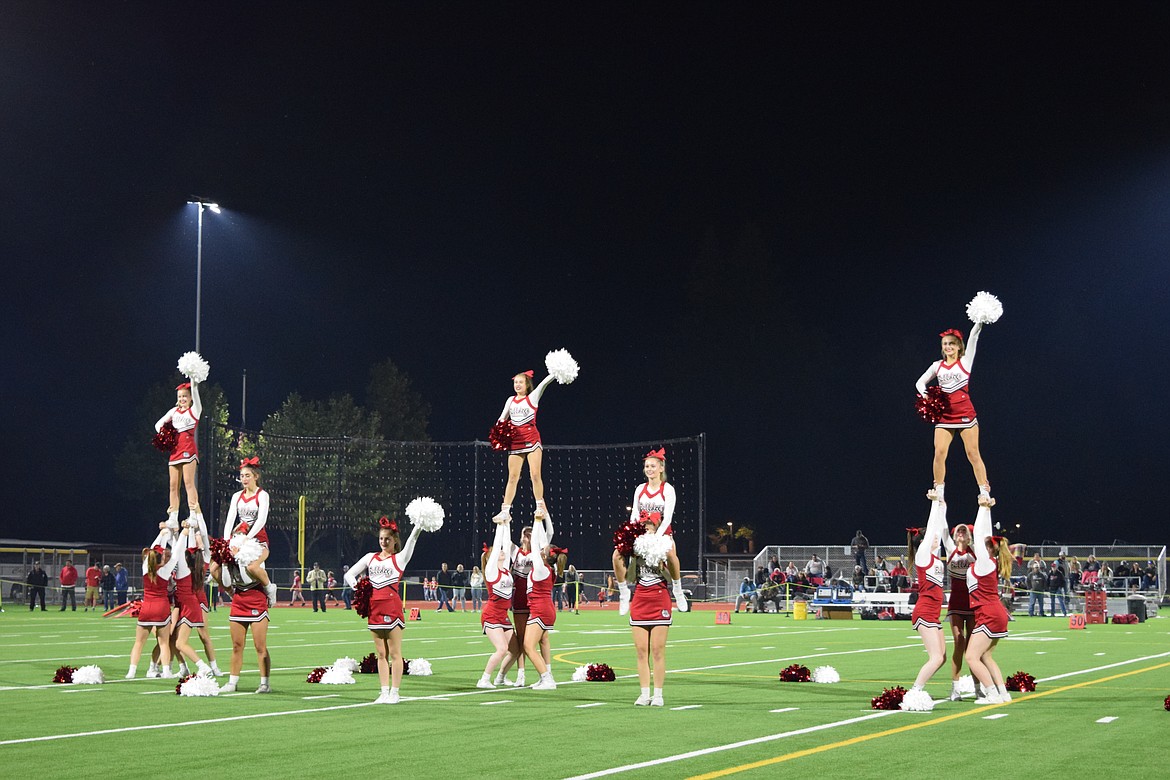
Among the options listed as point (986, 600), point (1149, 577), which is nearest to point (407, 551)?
point (986, 600)

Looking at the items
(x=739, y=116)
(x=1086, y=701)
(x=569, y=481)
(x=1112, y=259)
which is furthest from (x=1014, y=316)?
(x=1086, y=701)

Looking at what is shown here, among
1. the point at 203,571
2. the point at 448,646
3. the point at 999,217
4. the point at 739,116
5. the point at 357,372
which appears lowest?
the point at 448,646

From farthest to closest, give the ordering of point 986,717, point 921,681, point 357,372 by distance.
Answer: point 357,372 < point 921,681 < point 986,717

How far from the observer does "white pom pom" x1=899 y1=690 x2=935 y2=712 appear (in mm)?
11805

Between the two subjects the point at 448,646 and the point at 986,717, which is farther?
the point at 448,646

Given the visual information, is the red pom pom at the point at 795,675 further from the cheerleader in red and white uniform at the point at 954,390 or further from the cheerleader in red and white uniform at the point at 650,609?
the cheerleader in red and white uniform at the point at 650,609

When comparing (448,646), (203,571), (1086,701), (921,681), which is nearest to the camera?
(921,681)

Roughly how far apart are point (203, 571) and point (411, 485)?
168ft

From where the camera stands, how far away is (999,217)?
60.9 meters

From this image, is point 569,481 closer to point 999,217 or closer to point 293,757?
point 999,217

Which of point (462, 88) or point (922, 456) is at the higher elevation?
point (462, 88)

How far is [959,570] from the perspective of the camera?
1248cm

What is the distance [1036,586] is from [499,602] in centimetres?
2515

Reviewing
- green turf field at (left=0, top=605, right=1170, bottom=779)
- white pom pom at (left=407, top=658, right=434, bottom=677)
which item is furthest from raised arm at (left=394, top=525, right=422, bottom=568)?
white pom pom at (left=407, top=658, right=434, bottom=677)
